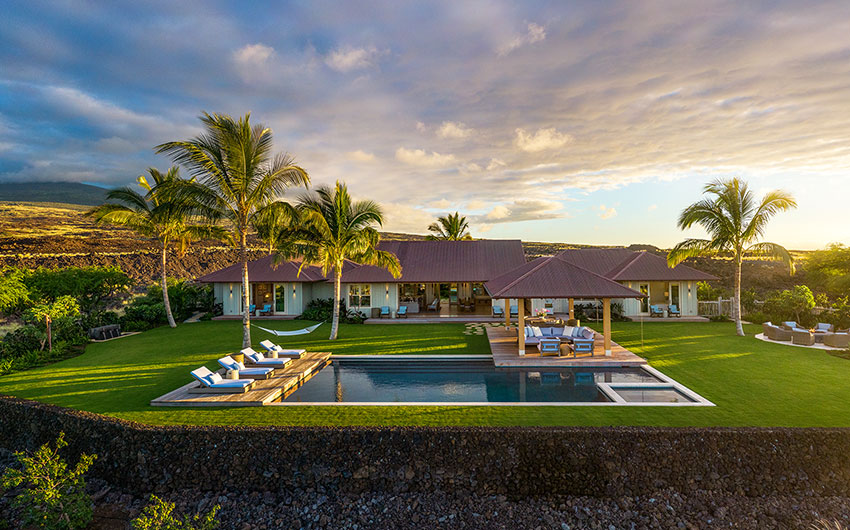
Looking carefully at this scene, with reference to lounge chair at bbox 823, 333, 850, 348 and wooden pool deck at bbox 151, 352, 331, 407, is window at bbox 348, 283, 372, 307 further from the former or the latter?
lounge chair at bbox 823, 333, 850, 348

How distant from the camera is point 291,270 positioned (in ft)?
78.1

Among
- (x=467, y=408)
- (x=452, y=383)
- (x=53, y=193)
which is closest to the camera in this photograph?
(x=467, y=408)

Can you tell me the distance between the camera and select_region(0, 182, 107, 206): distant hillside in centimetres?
7106

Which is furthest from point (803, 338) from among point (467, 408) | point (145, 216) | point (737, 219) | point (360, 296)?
point (145, 216)

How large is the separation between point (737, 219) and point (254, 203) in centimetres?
1939

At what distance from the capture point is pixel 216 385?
9555 mm

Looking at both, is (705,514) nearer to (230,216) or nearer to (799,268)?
(230,216)

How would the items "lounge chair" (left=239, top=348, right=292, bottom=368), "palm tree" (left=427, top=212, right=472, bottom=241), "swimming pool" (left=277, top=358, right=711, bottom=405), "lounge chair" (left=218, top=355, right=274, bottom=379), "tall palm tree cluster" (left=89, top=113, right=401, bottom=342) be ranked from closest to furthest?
1. "swimming pool" (left=277, top=358, right=711, bottom=405)
2. "lounge chair" (left=218, top=355, right=274, bottom=379)
3. "lounge chair" (left=239, top=348, right=292, bottom=368)
4. "tall palm tree cluster" (left=89, top=113, right=401, bottom=342)
5. "palm tree" (left=427, top=212, right=472, bottom=241)

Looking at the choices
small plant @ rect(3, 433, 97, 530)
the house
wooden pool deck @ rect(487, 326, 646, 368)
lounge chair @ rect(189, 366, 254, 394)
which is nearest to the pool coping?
lounge chair @ rect(189, 366, 254, 394)

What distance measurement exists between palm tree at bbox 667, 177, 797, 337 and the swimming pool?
30.9 ft

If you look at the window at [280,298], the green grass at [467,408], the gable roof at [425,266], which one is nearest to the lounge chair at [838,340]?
the green grass at [467,408]

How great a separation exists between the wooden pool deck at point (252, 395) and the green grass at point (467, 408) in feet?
0.96

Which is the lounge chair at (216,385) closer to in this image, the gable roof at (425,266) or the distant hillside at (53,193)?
the gable roof at (425,266)

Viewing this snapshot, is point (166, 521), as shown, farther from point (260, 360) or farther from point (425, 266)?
point (425, 266)
